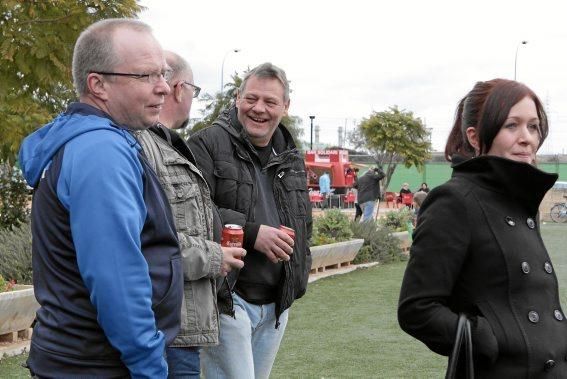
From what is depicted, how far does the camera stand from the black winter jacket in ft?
12.8

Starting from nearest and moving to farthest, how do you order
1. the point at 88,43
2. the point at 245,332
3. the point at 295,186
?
1. the point at 88,43
2. the point at 245,332
3. the point at 295,186

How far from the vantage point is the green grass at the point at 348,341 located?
7477 mm

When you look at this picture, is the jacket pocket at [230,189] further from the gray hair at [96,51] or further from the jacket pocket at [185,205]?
the gray hair at [96,51]

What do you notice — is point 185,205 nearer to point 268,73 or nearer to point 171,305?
point 171,305

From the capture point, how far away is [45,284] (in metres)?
2.56

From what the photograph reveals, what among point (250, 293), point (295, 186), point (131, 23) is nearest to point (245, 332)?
point (250, 293)

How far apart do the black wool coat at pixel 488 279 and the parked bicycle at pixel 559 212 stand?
3299cm

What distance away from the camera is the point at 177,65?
3.47 m

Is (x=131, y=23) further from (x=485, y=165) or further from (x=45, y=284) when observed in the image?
(x=485, y=165)

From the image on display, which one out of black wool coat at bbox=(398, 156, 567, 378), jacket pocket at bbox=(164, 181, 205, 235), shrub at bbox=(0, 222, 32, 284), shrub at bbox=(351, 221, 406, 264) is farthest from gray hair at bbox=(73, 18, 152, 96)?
shrub at bbox=(351, 221, 406, 264)

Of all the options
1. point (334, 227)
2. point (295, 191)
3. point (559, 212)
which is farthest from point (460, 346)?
point (559, 212)

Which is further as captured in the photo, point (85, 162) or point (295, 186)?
point (295, 186)

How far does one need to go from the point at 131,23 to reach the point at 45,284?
0.82 m

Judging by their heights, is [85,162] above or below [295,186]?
above
